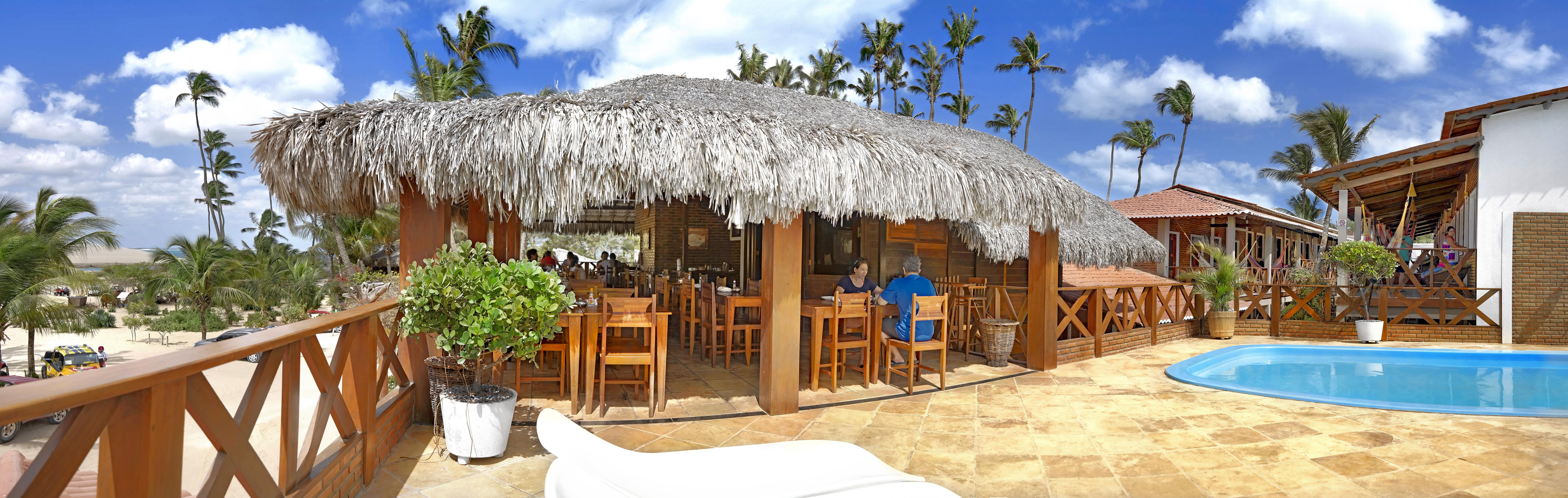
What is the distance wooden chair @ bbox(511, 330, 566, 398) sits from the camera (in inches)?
197

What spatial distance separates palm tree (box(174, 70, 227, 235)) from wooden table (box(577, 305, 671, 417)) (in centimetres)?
4379

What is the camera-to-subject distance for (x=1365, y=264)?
1009 cm

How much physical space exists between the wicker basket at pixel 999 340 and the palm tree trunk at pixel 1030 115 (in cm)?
2403

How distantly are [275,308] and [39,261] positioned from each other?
1675cm

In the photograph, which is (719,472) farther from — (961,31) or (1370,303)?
(961,31)

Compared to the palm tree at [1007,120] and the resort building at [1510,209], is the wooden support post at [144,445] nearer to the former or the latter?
the resort building at [1510,209]

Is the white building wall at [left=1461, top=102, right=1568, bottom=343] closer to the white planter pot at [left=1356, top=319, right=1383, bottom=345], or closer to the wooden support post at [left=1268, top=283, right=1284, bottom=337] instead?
the white planter pot at [left=1356, top=319, right=1383, bottom=345]

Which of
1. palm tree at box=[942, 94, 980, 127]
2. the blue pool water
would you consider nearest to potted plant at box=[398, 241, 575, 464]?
the blue pool water

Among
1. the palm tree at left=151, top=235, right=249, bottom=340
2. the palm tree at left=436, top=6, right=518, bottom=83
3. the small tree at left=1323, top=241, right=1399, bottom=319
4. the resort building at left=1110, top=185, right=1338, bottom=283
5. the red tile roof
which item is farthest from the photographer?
the palm tree at left=151, top=235, right=249, bottom=340

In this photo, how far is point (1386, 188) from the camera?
1357cm

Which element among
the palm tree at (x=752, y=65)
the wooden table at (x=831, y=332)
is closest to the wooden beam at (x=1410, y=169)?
the wooden table at (x=831, y=332)

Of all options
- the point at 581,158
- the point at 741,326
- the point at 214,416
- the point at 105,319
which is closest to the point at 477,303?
the point at 581,158

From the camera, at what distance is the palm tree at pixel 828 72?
2898 centimetres

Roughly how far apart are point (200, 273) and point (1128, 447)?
93.1ft
